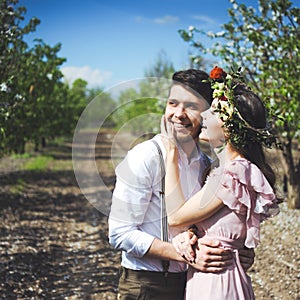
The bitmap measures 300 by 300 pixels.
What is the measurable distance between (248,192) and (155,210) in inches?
14.9

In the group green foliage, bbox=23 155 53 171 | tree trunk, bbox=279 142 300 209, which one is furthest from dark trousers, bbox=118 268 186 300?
green foliage, bbox=23 155 53 171

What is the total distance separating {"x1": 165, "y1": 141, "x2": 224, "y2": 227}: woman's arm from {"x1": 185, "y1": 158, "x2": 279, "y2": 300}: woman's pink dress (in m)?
0.04

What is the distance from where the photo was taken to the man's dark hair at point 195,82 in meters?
2.02

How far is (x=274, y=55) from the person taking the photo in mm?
7520

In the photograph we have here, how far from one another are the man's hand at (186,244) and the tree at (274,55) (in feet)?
14.5

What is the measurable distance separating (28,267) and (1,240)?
1153mm

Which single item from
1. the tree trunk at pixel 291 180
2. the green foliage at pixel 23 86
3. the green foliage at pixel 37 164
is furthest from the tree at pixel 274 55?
the green foliage at pixel 37 164

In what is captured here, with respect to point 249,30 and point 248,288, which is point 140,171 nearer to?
point 248,288

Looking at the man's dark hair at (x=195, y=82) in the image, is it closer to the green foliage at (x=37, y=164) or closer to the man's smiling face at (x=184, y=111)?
the man's smiling face at (x=184, y=111)

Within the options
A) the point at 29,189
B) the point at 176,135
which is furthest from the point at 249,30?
the point at 176,135

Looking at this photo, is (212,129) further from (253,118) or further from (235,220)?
(235,220)

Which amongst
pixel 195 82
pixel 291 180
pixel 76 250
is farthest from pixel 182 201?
pixel 291 180

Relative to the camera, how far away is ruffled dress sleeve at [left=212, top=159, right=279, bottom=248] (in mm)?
1814

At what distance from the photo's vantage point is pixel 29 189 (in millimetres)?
10297
